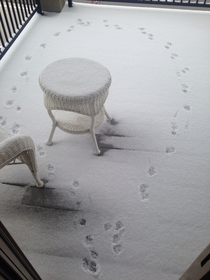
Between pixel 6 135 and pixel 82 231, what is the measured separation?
0.67 metres

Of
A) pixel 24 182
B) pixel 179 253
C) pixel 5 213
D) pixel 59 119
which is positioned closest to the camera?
pixel 179 253

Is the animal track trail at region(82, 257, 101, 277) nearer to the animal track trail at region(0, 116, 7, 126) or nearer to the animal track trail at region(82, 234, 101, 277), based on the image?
the animal track trail at region(82, 234, 101, 277)

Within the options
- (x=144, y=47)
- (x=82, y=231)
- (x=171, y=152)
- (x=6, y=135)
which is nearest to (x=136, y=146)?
(x=171, y=152)

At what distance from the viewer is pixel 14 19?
304 centimetres

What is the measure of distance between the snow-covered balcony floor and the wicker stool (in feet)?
0.52

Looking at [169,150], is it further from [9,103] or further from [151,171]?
[9,103]

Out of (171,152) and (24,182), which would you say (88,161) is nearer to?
(24,182)

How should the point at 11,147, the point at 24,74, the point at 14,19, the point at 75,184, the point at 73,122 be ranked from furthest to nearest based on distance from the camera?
the point at 14,19, the point at 24,74, the point at 73,122, the point at 75,184, the point at 11,147

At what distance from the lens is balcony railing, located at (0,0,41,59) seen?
2691 millimetres

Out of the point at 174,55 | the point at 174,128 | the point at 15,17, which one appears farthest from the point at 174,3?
the point at 174,128

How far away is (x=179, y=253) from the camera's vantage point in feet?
5.14

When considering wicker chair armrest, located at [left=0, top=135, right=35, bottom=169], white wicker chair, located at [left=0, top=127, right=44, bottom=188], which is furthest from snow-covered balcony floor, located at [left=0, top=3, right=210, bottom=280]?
wicker chair armrest, located at [left=0, top=135, right=35, bottom=169]

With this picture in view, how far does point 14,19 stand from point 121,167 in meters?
2.05

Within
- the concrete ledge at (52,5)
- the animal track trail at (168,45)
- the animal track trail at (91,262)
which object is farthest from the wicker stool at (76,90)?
the concrete ledge at (52,5)
